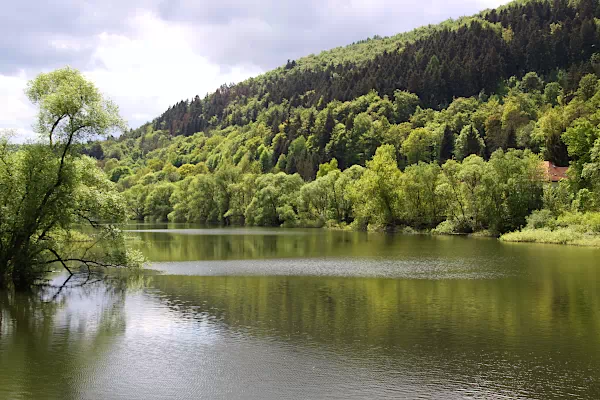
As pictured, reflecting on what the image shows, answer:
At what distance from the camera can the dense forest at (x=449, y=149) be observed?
8131 centimetres

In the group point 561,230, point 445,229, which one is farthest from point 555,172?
point 561,230

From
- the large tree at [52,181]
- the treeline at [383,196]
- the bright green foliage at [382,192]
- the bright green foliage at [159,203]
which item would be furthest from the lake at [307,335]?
the bright green foliage at [159,203]

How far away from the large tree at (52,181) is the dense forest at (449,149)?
80.8 inches

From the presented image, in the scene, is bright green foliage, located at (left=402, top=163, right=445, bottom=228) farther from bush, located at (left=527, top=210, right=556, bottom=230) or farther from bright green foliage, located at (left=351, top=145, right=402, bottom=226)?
bush, located at (left=527, top=210, right=556, bottom=230)

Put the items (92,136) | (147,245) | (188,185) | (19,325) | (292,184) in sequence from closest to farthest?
1. (19,325)
2. (92,136)
3. (147,245)
4. (292,184)
5. (188,185)

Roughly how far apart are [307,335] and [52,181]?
63.9ft

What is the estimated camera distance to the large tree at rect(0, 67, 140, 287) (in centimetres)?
3366

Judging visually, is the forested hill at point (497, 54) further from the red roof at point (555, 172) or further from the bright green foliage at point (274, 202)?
the red roof at point (555, 172)

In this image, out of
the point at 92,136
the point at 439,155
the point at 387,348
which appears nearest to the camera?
the point at 387,348

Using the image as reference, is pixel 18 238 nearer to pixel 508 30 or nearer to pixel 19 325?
pixel 19 325

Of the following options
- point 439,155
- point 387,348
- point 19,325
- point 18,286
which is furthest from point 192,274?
point 439,155

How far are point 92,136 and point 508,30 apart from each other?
183 m

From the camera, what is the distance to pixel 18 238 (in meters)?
34.0

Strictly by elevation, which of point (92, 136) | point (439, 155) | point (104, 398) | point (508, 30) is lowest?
point (104, 398)
